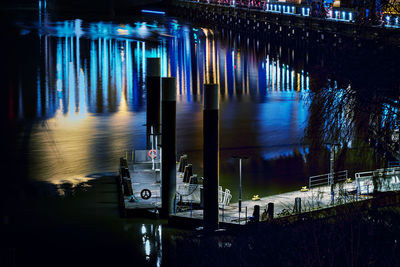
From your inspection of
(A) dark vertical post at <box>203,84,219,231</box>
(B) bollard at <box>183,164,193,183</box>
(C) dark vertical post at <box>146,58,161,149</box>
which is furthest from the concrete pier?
(A) dark vertical post at <box>203,84,219,231</box>

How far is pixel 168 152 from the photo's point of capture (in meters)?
15.6

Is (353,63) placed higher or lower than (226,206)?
higher

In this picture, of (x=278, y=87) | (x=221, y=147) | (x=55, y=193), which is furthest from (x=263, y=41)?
(x=55, y=193)

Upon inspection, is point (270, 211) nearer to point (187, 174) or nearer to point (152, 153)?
point (187, 174)

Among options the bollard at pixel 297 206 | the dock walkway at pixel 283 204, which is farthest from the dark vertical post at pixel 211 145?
the bollard at pixel 297 206

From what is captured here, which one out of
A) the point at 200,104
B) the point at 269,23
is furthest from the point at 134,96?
the point at 269,23

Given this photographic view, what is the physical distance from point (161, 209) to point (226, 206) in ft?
5.09

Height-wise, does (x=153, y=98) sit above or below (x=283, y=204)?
above

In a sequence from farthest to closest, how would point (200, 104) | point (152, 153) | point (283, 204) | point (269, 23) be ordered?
1. point (269, 23)
2. point (200, 104)
3. point (152, 153)
4. point (283, 204)

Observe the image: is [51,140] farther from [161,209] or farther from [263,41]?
[263,41]

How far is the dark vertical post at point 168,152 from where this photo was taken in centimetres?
1552

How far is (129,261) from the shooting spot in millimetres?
13031

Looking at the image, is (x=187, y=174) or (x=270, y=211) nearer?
(x=270, y=211)

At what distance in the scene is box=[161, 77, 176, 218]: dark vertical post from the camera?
1552 centimetres
